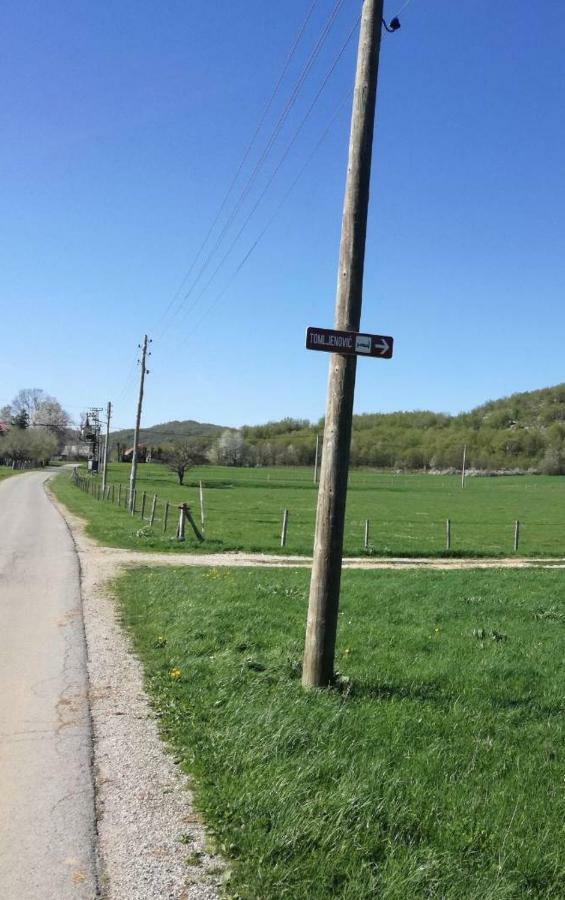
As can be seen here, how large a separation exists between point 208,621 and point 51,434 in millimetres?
149585

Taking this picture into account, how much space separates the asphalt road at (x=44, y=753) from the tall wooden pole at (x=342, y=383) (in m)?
2.08

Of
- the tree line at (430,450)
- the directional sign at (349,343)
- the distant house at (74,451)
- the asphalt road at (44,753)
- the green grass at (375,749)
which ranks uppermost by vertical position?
the tree line at (430,450)

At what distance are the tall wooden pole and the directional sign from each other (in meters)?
0.15

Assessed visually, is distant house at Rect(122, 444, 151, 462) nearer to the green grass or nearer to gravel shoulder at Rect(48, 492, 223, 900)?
the green grass

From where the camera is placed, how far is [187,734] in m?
5.38

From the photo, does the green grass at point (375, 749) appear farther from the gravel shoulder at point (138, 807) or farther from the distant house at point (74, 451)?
the distant house at point (74, 451)

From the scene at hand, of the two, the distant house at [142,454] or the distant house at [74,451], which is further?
the distant house at [74,451]

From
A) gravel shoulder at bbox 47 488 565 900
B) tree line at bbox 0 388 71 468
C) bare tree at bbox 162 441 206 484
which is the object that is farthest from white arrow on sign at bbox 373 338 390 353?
tree line at bbox 0 388 71 468

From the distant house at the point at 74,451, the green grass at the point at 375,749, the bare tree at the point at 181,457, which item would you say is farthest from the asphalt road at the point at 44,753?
the distant house at the point at 74,451

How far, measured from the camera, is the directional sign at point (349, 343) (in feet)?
19.9

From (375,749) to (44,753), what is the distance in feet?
7.67

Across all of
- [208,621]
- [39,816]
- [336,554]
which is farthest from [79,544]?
[39,816]

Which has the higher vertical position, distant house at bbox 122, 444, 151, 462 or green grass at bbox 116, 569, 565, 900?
distant house at bbox 122, 444, 151, 462

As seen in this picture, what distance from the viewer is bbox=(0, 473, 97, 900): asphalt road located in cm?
365
